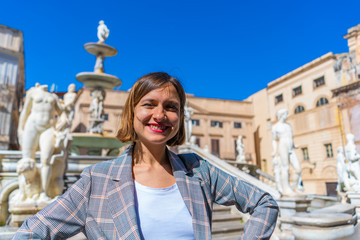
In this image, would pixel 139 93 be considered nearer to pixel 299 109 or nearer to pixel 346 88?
pixel 346 88

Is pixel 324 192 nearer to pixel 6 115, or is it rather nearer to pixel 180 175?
pixel 180 175

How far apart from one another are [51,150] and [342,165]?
1078 centimetres

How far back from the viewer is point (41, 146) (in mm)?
5547

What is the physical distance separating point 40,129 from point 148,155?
507 cm

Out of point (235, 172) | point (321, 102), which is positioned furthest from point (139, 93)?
point (321, 102)

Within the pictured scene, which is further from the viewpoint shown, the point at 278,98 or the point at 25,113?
the point at 278,98

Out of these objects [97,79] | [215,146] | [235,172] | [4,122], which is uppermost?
A: [97,79]

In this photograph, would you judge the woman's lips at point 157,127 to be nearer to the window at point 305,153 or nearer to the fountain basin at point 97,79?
the fountain basin at point 97,79

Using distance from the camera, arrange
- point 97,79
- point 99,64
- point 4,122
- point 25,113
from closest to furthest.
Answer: point 25,113 < point 97,79 < point 99,64 < point 4,122

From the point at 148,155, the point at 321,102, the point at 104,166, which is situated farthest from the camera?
the point at 321,102

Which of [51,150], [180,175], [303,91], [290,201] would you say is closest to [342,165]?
[290,201]

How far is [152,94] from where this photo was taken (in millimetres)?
1344

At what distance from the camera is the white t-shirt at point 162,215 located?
1187 mm

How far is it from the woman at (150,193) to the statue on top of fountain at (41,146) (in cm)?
466
